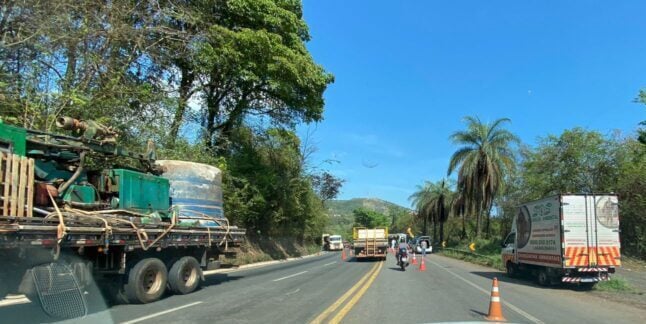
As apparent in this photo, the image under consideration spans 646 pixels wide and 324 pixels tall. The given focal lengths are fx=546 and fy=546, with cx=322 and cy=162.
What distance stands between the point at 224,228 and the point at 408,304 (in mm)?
6487

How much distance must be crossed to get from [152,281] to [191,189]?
11.8ft

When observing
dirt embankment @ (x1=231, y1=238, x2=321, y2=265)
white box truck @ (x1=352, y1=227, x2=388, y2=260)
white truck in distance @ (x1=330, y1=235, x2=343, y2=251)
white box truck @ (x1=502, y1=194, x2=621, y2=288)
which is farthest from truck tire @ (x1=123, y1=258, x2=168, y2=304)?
white truck in distance @ (x1=330, y1=235, x2=343, y2=251)

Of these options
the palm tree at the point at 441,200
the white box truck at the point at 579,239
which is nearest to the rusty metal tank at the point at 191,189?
the white box truck at the point at 579,239

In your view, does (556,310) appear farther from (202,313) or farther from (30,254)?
(30,254)

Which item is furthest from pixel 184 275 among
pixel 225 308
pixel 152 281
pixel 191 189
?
pixel 225 308

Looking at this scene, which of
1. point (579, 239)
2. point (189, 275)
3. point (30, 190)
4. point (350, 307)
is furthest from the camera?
point (579, 239)

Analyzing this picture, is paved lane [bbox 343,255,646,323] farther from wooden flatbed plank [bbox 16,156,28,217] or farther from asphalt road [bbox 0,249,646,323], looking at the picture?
wooden flatbed plank [bbox 16,156,28,217]

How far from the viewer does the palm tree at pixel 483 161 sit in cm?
4286

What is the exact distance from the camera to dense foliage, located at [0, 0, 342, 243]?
1570 cm

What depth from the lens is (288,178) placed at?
4088 cm

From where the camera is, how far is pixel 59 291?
9.44m

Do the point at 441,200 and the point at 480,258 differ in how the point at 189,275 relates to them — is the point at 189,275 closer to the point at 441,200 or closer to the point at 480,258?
the point at 480,258

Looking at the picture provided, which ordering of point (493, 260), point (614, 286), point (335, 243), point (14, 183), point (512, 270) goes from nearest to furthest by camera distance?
point (14, 183) < point (614, 286) < point (512, 270) < point (493, 260) < point (335, 243)

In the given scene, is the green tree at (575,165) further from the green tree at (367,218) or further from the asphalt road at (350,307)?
the green tree at (367,218)
